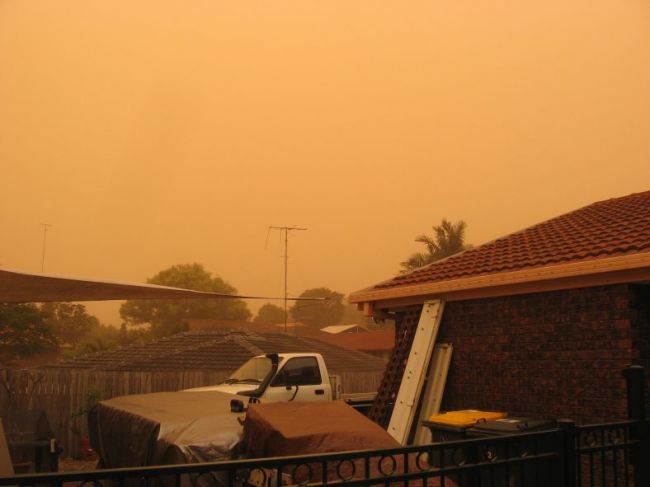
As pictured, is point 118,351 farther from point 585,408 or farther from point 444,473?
point 444,473

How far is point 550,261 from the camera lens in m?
8.00

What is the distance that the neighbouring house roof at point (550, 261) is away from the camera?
721 cm

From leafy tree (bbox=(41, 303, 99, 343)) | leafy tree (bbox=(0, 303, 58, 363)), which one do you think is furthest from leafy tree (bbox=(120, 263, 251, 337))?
leafy tree (bbox=(0, 303, 58, 363))

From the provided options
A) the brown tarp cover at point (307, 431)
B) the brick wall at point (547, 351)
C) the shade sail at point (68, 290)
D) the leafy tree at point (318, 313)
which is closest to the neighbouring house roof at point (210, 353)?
the shade sail at point (68, 290)

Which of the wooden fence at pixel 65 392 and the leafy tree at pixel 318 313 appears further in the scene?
the leafy tree at pixel 318 313

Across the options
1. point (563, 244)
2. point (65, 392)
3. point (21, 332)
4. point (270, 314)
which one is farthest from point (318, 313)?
point (563, 244)

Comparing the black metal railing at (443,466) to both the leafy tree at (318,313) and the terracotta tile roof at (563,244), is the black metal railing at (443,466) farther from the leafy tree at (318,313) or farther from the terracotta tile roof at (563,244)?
the leafy tree at (318,313)

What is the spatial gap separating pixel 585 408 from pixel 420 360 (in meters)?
2.48

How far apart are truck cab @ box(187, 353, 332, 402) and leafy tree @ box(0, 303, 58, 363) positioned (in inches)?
1303

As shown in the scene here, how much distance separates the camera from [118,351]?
25938 mm

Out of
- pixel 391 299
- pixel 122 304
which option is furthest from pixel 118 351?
pixel 122 304

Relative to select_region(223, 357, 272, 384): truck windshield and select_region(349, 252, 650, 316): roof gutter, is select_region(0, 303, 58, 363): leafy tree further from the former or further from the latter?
select_region(349, 252, 650, 316): roof gutter

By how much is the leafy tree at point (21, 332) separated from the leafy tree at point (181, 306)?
25.5m

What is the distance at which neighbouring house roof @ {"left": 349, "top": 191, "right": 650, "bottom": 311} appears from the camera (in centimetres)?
721
